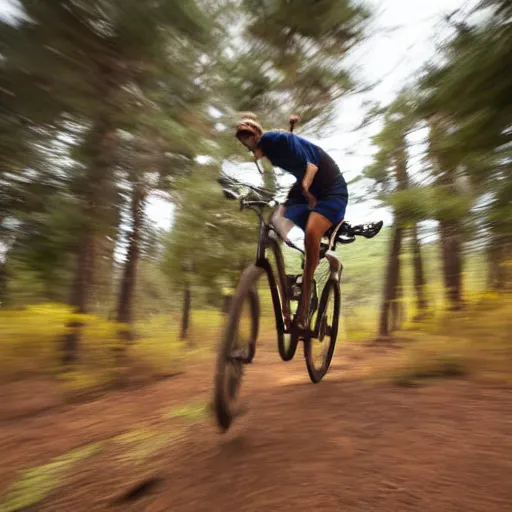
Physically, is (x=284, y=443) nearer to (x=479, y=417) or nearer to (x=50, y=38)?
(x=479, y=417)

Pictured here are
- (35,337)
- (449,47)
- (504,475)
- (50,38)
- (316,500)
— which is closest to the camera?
(316,500)

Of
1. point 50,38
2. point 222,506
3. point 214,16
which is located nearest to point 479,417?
point 222,506

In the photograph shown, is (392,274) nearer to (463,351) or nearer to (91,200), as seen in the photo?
(463,351)

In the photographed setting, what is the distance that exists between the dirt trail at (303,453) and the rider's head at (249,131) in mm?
2116

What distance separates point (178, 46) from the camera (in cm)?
521

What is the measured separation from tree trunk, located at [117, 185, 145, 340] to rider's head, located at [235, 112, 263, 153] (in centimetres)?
432

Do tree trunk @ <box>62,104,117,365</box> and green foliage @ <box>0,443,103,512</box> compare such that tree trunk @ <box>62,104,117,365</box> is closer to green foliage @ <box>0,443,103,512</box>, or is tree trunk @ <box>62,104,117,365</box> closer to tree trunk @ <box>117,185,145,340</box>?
tree trunk @ <box>117,185,145,340</box>

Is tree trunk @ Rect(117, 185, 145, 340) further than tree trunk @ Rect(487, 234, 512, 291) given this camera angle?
Yes

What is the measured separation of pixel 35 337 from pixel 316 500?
15.6 ft

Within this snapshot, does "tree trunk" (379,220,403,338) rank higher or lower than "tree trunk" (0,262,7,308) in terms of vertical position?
higher

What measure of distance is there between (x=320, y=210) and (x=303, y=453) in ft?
6.25

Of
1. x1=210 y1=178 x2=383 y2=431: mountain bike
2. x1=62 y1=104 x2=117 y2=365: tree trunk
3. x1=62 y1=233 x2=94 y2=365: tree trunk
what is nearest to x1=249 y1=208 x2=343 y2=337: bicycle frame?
x1=210 y1=178 x2=383 y2=431: mountain bike

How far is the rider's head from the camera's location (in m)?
2.87

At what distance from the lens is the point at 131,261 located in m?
7.45
